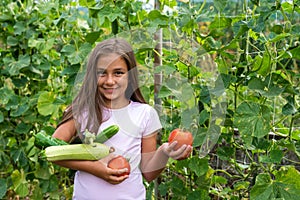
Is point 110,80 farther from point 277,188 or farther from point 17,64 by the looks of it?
point 17,64

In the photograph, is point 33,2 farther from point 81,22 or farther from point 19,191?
point 19,191

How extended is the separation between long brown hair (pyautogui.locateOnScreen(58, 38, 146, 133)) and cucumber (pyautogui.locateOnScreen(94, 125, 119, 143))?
0.07 meters

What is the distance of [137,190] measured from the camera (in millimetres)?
1476

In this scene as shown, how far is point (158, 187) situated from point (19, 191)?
715mm

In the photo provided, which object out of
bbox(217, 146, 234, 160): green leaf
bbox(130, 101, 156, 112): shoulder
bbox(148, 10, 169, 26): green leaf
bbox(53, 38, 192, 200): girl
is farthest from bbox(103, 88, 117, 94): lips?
bbox(217, 146, 234, 160): green leaf

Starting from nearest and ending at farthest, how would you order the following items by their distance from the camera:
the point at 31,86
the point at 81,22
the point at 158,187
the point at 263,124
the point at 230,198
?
the point at 263,124, the point at 230,198, the point at 158,187, the point at 81,22, the point at 31,86

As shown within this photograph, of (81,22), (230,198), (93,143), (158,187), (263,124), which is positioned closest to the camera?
(93,143)

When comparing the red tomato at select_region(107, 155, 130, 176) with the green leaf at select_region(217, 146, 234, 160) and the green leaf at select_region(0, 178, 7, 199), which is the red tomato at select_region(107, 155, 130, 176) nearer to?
the green leaf at select_region(217, 146, 234, 160)

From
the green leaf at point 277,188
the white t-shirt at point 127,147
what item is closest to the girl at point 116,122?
the white t-shirt at point 127,147

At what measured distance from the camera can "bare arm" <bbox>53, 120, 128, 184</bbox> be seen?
4.39 feet

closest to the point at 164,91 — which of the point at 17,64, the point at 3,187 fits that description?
the point at 17,64

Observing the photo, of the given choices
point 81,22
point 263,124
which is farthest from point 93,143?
point 81,22

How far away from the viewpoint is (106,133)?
51.9 inches

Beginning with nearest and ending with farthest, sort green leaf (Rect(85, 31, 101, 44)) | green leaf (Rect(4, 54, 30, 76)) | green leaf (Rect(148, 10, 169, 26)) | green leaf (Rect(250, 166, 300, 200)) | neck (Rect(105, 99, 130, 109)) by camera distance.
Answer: neck (Rect(105, 99, 130, 109)) → green leaf (Rect(250, 166, 300, 200)) → green leaf (Rect(148, 10, 169, 26)) → green leaf (Rect(85, 31, 101, 44)) → green leaf (Rect(4, 54, 30, 76))
